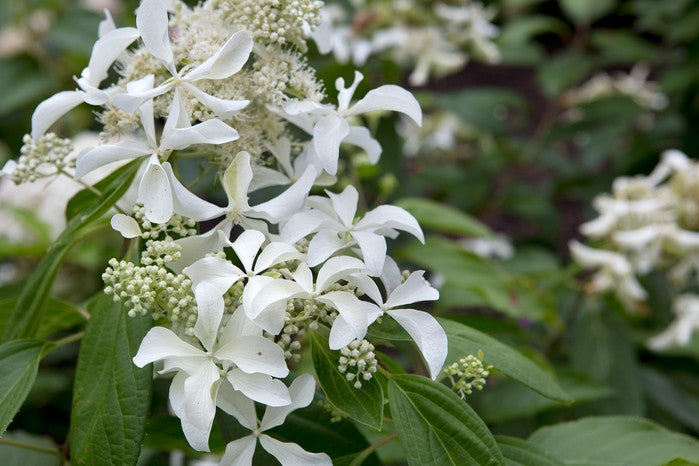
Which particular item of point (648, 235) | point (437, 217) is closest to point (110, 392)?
point (437, 217)

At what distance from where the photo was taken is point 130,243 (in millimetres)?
713

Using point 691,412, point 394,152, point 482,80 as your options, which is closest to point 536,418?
point 691,412

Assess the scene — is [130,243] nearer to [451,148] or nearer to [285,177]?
[285,177]

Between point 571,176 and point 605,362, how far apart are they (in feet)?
2.80

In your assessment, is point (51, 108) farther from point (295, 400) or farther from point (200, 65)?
point (295, 400)

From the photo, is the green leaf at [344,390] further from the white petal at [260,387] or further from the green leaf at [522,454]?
the green leaf at [522,454]

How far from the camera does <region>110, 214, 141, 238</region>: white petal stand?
58 cm

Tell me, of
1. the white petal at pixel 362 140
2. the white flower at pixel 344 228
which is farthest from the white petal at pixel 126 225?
the white petal at pixel 362 140

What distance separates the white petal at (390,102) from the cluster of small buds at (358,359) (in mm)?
204

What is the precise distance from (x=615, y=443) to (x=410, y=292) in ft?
1.05

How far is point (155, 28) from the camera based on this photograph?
1.98ft

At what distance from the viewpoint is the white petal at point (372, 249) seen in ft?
1.89

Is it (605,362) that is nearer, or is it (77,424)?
(77,424)

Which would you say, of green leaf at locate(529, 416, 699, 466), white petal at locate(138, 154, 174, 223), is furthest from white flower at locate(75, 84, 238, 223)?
green leaf at locate(529, 416, 699, 466)
